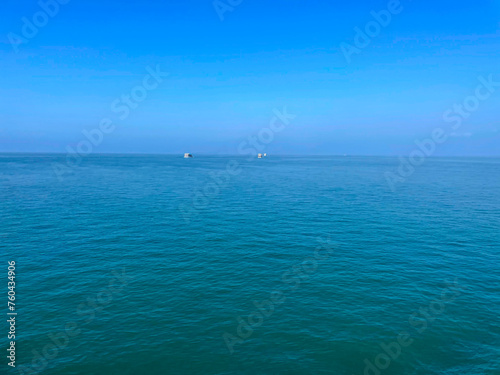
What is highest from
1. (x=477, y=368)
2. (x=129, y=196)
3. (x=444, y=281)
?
(x=129, y=196)

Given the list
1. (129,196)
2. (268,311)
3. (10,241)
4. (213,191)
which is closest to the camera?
(268,311)

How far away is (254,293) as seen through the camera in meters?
35.4

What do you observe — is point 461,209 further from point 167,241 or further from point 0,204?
point 0,204

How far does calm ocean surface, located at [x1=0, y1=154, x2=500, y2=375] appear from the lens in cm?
2534

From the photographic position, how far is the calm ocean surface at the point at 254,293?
25.3 meters

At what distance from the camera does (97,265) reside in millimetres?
42188

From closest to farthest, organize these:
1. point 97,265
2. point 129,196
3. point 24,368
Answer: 1. point 24,368
2. point 97,265
3. point 129,196

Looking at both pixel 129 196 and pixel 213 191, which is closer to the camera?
pixel 129 196

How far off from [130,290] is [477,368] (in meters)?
35.5

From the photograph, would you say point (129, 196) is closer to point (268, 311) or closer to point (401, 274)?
point (268, 311)

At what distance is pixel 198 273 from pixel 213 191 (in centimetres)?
7061

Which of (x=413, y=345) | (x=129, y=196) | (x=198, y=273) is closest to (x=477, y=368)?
(x=413, y=345)

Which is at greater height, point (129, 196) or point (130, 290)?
point (129, 196)

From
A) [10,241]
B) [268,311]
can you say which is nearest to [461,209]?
[268,311]
